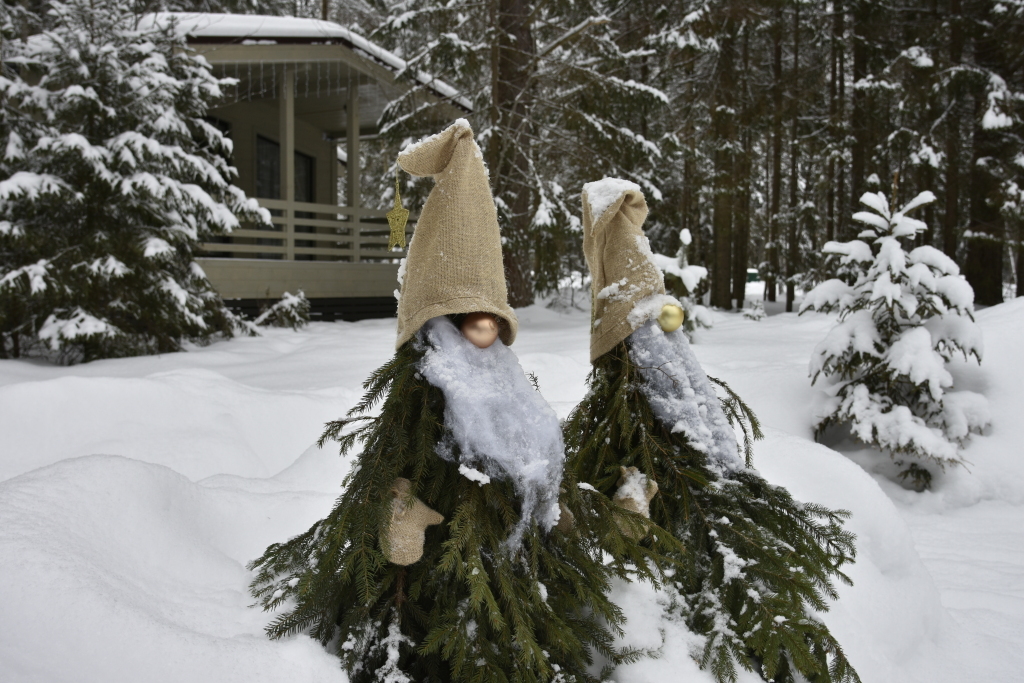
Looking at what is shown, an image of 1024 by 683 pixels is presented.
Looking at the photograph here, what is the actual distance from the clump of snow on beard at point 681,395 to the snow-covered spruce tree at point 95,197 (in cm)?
623

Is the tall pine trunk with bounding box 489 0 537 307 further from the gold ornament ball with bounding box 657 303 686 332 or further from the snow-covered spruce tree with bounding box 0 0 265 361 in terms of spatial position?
the gold ornament ball with bounding box 657 303 686 332

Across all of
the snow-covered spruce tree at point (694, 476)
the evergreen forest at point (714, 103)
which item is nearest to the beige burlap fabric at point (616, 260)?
the snow-covered spruce tree at point (694, 476)

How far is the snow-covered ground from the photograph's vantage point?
133 cm

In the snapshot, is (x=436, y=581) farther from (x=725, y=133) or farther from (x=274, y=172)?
(x=274, y=172)

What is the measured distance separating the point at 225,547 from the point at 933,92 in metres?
12.5

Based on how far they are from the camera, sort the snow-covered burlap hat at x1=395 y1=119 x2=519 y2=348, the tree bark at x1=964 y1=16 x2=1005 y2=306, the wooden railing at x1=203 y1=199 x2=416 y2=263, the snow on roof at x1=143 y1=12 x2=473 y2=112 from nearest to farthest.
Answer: the snow-covered burlap hat at x1=395 y1=119 x2=519 y2=348 < the snow on roof at x1=143 y1=12 x2=473 y2=112 < the tree bark at x1=964 y1=16 x2=1005 y2=306 < the wooden railing at x1=203 y1=199 x2=416 y2=263

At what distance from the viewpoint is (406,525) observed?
1.46 meters

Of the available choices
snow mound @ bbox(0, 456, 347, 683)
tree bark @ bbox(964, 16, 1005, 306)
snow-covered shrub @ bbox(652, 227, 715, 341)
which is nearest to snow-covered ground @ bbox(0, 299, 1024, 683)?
snow mound @ bbox(0, 456, 347, 683)

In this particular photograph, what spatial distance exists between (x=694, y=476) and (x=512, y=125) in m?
8.35

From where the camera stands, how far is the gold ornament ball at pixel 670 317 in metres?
2.10

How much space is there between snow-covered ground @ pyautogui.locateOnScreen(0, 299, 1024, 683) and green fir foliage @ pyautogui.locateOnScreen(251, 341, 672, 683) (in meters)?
0.13

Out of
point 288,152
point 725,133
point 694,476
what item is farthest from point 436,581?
point 725,133

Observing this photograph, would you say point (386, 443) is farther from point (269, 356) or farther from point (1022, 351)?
point (269, 356)

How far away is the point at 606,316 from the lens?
2.15 meters
